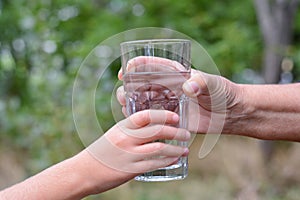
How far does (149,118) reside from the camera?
43.2 inches

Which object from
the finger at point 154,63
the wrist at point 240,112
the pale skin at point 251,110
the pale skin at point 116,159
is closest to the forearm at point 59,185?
the pale skin at point 116,159

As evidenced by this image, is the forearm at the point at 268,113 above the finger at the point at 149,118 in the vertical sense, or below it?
below

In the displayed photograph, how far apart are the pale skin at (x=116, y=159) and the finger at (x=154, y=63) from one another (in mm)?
148

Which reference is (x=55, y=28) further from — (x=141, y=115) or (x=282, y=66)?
(x=141, y=115)

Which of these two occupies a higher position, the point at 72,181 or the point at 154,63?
the point at 154,63

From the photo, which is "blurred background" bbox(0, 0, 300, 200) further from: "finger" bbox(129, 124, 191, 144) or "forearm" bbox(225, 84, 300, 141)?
"finger" bbox(129, 124, 191, 144)

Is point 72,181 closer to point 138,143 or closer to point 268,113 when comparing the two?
point 138,143

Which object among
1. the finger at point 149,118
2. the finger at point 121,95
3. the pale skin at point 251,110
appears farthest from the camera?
the pale skin at point 251,110

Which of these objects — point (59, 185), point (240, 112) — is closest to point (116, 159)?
point (59, 185)

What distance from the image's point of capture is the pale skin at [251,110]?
1.50 meters

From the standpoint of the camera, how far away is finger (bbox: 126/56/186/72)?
124cm

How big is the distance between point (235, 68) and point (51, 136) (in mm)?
1589

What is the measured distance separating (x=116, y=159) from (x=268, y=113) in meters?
0.69

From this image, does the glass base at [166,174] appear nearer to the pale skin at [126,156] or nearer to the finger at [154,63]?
the pale skin at [126,156]
